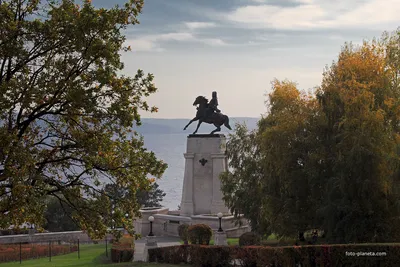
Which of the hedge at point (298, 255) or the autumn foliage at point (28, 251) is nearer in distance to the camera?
the hedge at point (298, 255)

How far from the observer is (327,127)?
20.2 m

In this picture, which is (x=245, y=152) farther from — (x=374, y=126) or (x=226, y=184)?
(x=374, y=126)

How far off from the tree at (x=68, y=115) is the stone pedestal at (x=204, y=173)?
18997 millimetres

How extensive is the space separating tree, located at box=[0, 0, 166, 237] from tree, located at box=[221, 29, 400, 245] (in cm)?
906

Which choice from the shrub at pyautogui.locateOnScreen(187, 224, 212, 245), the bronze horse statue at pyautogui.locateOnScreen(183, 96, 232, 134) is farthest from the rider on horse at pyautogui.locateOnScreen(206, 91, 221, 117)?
the shrub at pyautogui.locateOnScreen(187, 224, 212, 245)

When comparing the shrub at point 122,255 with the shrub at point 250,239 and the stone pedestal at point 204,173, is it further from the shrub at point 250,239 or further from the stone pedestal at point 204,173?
the stone pedestal at point 204,173

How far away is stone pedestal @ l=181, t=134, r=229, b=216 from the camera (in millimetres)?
31438

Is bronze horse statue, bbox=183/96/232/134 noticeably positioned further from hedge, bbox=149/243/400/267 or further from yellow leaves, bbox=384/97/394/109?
hedge, bbox=149/243/400/267

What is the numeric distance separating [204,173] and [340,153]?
46.9 feet

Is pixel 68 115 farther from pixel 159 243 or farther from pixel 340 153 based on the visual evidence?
pixel 159 243

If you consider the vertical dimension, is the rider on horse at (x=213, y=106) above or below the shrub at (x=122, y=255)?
above

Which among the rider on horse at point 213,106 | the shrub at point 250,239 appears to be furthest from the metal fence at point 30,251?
the rider on horse at point 213,106

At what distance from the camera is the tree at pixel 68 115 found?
10484 millimetres

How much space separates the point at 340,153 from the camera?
730 inches
